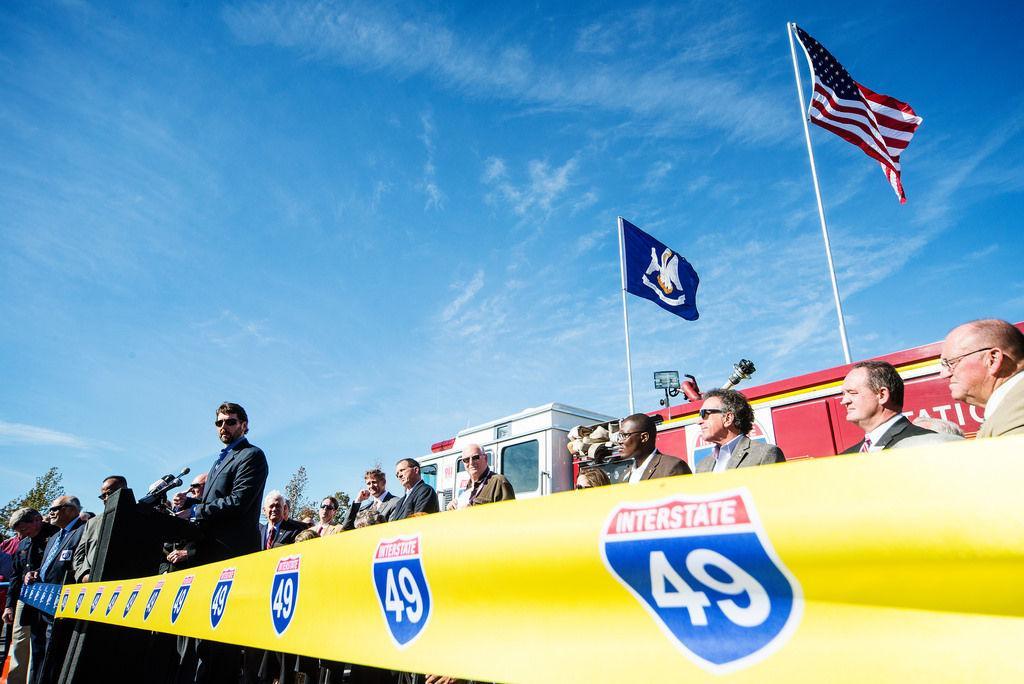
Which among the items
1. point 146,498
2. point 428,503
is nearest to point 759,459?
point 428,503

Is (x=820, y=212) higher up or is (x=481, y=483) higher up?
(x=820, y=212)

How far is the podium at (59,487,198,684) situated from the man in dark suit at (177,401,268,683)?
9.1 inches

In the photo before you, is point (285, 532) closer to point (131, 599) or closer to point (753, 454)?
point (131, 599)

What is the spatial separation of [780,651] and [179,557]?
3.65m

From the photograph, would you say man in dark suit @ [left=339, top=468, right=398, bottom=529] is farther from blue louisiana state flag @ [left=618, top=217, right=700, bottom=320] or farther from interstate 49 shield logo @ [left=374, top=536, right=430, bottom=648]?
blue louisiana state flag @ [left=618, top=217, right=700, bottom=320]

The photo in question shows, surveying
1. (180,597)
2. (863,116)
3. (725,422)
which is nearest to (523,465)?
(725,422)

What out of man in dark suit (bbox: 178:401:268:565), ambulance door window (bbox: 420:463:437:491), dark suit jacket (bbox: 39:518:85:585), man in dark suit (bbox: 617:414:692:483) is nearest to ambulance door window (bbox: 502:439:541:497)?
ambulance door window (bbox: 420:463:437:491)

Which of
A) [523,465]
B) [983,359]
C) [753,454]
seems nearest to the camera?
[983,359]

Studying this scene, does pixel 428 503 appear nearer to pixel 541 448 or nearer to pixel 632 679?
pixel 541 448

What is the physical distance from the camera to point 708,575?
0.93 meters

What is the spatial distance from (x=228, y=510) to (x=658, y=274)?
1115cm

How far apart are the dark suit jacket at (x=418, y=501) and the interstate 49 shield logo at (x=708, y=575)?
13.1 ft

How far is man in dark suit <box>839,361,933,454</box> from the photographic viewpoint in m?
2.79

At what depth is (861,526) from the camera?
792 millimetres
